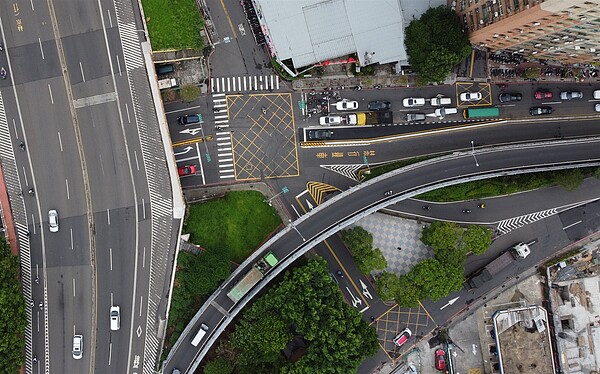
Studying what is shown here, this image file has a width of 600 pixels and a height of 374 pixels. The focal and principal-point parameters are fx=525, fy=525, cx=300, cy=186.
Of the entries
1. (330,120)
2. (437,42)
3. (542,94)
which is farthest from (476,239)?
(437,42)

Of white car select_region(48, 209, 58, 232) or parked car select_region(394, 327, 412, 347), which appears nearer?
white car select_region(48, 209, 58, 232)

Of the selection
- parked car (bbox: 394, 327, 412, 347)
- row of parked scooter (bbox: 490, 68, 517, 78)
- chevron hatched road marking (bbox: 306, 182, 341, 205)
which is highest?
row of parked scooter (bbox: 490, 68, 517, 78)

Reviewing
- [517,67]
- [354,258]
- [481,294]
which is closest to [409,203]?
[354,258]

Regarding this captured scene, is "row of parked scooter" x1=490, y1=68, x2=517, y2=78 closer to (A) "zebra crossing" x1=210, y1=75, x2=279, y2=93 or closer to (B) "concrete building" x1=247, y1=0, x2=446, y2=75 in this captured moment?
(B) "concrete building" x1=247, y1=0, x2=446, y2=75

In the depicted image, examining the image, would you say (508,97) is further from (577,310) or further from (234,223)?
(234,223)

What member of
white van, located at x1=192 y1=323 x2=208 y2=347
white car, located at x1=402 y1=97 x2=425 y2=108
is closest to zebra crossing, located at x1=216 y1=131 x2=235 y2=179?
white van, located at x1=192 y1=323 x2=208 y2=347

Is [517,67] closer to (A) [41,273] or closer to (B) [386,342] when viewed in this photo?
(B) [386,342]
